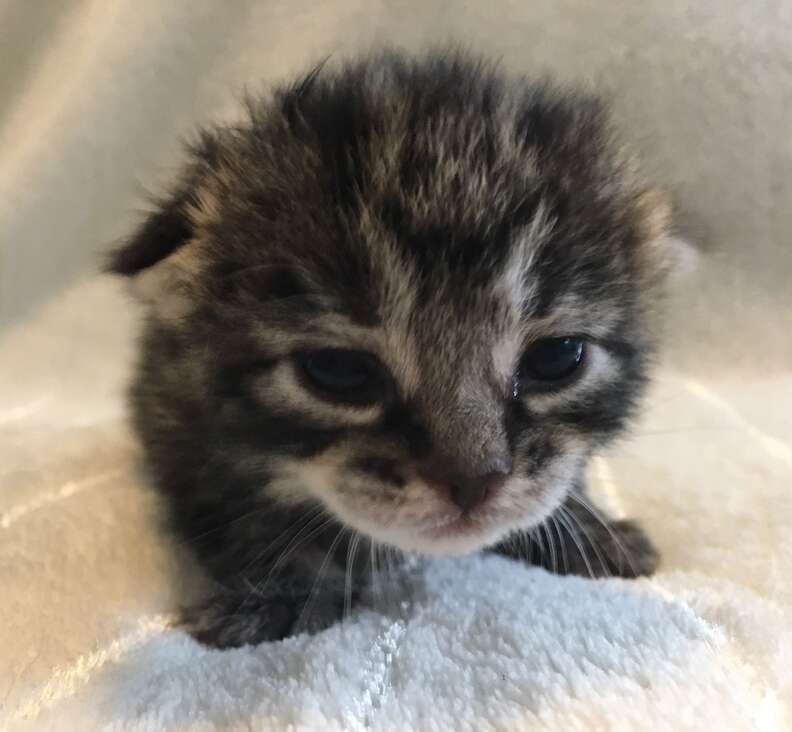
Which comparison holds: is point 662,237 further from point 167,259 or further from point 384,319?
point 167,259

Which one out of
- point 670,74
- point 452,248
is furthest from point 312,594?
point 670,74

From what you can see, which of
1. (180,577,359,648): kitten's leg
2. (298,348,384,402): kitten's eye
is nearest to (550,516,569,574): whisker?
(180,577,359,648): kitten's leg

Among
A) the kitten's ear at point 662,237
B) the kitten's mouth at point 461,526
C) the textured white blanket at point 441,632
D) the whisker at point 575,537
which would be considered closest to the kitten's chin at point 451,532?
the kitten's mouth at point 461,526

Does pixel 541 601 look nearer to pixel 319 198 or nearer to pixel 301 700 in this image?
pixel 301 700

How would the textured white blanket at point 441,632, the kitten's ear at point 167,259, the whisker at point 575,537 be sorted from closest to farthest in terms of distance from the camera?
1. the textured white blanket at point 441,632
2. the kitten's ear at point 167,259
3. the whisker at point 575,537

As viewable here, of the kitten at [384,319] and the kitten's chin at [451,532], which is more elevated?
the kitten at [384,319]

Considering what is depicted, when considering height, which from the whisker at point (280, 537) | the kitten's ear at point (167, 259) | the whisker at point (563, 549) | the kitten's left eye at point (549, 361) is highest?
the kitten's ear at point (167, 259)

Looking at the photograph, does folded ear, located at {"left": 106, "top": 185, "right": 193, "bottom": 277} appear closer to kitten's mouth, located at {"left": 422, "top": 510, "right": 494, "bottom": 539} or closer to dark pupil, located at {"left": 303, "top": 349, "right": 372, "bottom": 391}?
dark pupil, located at {"left": 303, "top": 349, "right": 372, "bottom": 391}

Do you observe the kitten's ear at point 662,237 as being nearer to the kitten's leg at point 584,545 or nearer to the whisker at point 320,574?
the kitten's leg at point 584,545
